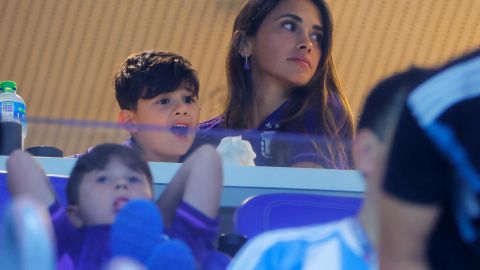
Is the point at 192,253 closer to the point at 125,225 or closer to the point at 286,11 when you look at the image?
the point at 125,225

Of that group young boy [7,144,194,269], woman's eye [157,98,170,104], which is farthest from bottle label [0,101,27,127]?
young boy [7,144,194,269]

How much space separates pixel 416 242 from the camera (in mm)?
1648

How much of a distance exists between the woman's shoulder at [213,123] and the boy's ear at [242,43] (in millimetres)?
263

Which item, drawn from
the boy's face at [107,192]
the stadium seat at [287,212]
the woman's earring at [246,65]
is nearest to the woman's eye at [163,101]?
the woman's earring at [246,65]

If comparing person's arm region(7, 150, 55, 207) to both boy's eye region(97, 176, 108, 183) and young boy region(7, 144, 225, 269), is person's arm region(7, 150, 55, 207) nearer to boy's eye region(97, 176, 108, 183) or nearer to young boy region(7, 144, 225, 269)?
young boy region(7, 144, 225, 269)

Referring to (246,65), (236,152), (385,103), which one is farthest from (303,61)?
(385,103)

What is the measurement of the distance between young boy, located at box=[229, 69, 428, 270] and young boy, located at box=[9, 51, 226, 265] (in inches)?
14.6

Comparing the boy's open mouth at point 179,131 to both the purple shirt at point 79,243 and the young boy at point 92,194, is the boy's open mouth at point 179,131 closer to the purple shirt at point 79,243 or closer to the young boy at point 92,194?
the young boy at point 92,194

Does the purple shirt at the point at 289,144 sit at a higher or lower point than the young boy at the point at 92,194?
higher

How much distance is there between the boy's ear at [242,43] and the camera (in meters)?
3.71

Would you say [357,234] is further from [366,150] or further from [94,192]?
[94,192]

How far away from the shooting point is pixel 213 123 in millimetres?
3521

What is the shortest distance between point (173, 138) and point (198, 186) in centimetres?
58

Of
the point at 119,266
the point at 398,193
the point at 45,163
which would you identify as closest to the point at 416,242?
the point at 398,193
